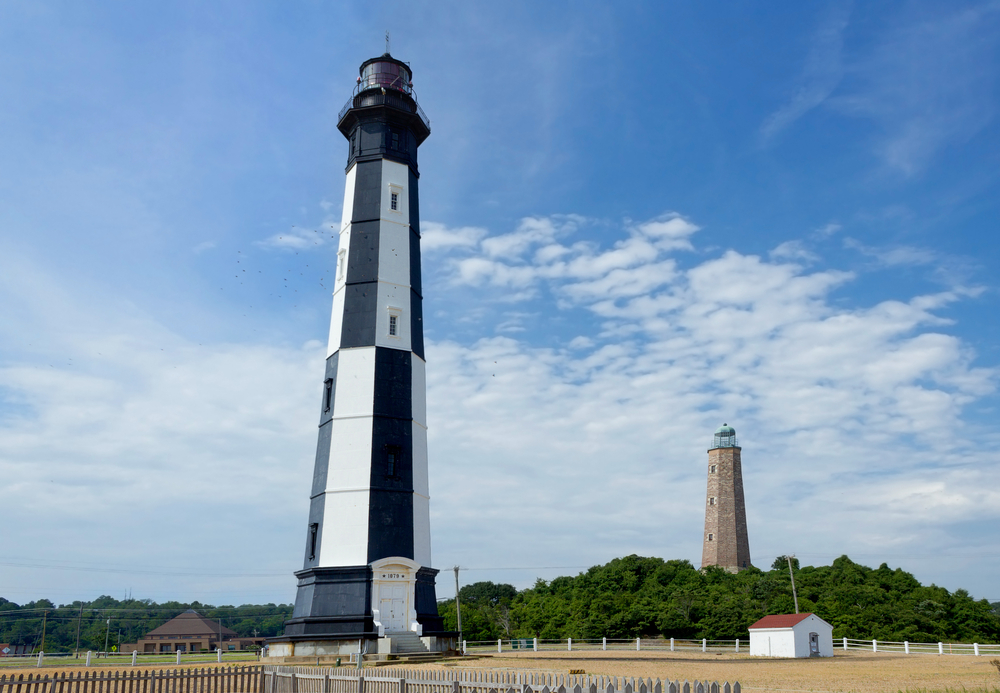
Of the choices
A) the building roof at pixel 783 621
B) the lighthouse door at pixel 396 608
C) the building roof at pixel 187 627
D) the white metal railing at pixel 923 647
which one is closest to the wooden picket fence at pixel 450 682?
the lighthouse door at pixel 396 608

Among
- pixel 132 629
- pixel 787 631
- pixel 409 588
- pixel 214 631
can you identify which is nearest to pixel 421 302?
pixel 409 588

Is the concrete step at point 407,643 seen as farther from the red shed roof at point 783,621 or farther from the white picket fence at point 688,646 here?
the red shed roof at point 783,621

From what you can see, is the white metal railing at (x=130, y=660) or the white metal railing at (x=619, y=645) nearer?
the white metal railing at (x=130, y=660)

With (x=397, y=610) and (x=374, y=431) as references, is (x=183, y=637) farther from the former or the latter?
(x=374, y=431)

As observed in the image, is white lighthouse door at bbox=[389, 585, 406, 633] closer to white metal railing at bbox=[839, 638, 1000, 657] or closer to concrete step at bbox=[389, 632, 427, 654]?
concrete step at bbox=[389, 632, 427, 654]

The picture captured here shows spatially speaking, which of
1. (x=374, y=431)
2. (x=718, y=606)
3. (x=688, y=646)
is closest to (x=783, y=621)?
(x=688, y=646)

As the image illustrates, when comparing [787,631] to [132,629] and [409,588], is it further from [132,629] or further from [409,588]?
[132,629]

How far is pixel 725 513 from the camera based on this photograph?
247 ft

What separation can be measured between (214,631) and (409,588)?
67.5 metres

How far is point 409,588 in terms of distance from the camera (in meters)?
28.4

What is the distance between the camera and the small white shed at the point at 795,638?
3712 cm

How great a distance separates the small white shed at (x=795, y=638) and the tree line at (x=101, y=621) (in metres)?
58.8

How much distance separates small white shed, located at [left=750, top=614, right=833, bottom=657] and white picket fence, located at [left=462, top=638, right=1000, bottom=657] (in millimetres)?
3444

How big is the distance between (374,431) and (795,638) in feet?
75.3
